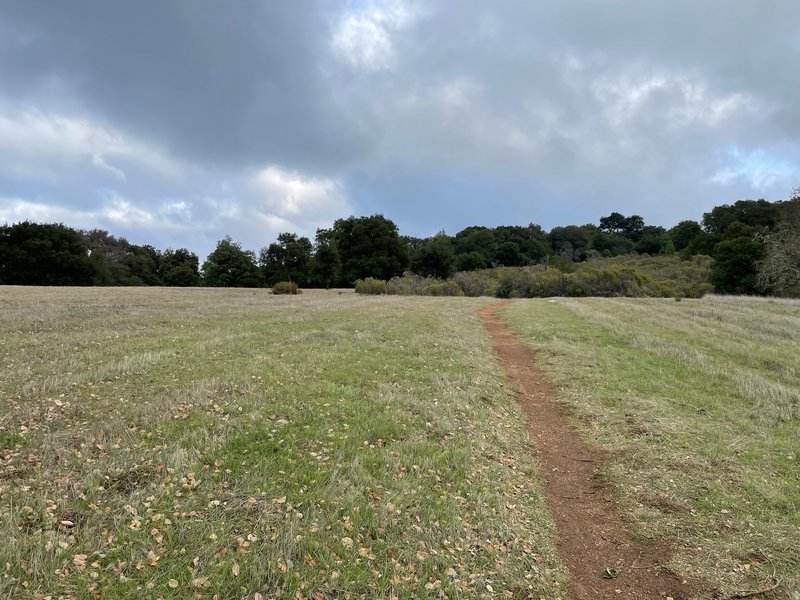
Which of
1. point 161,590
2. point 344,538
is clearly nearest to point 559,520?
point 344,538

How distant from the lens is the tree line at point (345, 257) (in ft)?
165

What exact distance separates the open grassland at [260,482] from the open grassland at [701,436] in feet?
0.90

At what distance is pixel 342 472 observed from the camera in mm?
6023

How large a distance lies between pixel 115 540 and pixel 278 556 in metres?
1.61

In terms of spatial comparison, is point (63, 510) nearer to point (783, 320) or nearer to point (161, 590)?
point (161, 590)

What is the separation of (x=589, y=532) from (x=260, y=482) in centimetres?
425

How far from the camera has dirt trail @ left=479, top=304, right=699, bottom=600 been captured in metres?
4.66

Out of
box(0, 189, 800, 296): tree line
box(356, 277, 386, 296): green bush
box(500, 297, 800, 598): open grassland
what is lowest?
box(500, 297, 800, 598): open grassland

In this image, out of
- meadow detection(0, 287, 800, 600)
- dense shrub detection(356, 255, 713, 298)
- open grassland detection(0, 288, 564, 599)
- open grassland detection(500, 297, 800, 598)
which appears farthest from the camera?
dense shrub detection(356, 255, 713, 298)

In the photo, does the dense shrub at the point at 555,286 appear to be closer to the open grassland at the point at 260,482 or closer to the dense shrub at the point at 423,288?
the dense shrub at the point at 423,288

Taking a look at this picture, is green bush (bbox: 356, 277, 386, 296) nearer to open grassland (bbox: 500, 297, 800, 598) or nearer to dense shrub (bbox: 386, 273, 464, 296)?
dense shrub (bbox: 386, 273, 464, 296)

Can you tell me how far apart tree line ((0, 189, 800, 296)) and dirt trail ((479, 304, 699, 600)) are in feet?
151

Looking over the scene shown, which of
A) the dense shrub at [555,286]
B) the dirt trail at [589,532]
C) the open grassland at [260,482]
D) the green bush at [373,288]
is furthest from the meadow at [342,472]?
the green bush at [373,288]

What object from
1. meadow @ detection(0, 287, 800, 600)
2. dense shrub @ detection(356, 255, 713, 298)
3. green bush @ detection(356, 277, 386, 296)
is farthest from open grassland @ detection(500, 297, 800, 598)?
green bush @ detection(356, 277, 386, 296)
